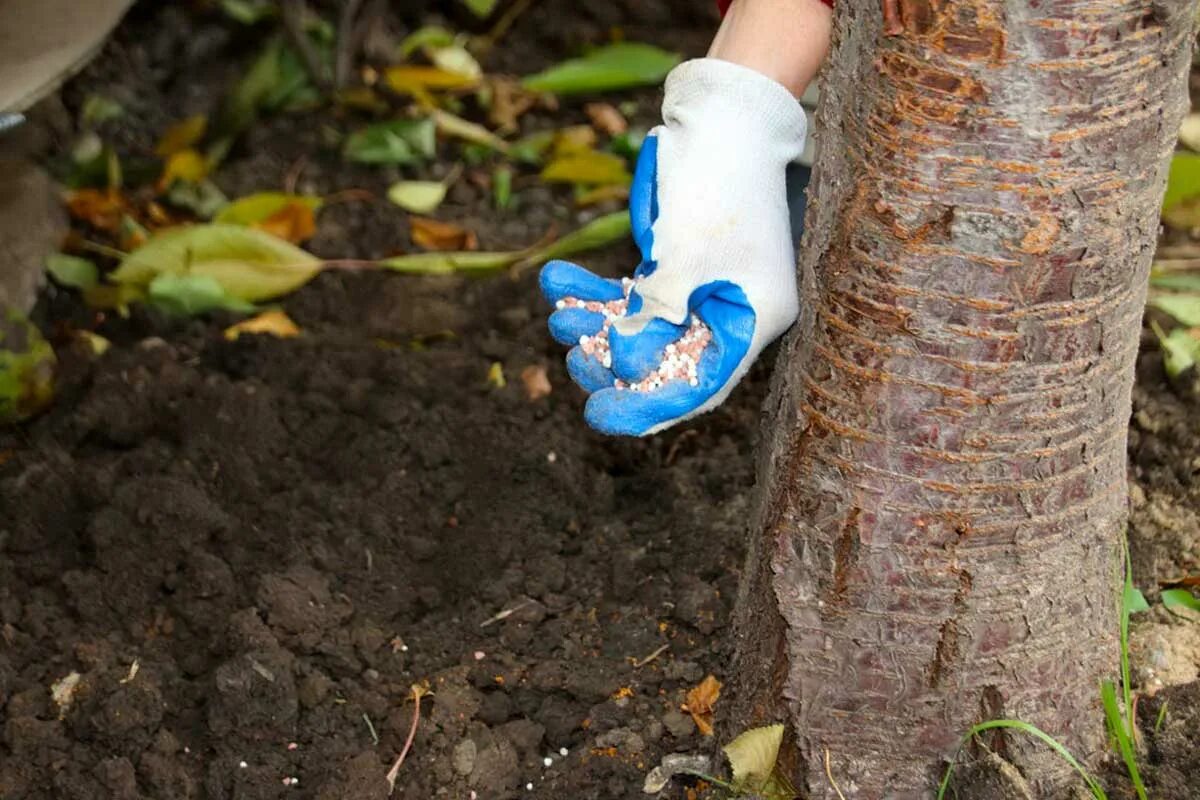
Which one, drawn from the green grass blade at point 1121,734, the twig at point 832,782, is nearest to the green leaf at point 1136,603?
the green grass blade at point 1121,734

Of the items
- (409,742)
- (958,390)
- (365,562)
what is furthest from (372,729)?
(958,390)

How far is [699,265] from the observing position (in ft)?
4.72

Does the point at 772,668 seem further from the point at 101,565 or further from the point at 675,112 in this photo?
the point at 101,565

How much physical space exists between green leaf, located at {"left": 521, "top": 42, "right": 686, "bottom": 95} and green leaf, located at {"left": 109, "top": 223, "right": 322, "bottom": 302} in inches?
30.4

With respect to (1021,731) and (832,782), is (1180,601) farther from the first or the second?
(832,782)

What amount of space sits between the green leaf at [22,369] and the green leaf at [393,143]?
74cm

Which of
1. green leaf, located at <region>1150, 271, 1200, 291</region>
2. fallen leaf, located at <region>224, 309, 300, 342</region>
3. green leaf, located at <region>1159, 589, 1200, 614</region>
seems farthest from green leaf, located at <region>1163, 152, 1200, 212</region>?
fallen leaf, located at <region>224, 309, 300, 342</region>

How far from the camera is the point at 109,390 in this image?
2.07 metres

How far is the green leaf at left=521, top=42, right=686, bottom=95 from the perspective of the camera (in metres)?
2.92

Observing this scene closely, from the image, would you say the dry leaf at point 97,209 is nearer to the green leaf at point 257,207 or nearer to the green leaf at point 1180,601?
the green leaf at point 257,207

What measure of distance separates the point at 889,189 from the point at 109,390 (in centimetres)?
129

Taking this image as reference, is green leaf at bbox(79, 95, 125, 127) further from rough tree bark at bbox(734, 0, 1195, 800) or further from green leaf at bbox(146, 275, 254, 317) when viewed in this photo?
rough tree bark at bbox(734, 0, 1195, 800)

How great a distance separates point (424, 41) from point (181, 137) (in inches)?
21.9

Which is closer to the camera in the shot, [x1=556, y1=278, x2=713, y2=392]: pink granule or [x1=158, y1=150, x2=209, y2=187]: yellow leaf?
[x1=556, y1=278, x2=713, y2=392]: pink granule
